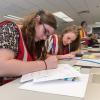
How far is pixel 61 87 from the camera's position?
835 millimetres

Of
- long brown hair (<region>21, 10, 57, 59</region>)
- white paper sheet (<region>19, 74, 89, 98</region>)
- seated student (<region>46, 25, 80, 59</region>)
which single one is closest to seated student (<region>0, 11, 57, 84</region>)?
long brown hair (<region>21, 10, 57, 59</region>)

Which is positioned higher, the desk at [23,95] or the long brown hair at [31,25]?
the long brown hair at [31,25]

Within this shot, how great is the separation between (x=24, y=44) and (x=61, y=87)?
45 centimetres

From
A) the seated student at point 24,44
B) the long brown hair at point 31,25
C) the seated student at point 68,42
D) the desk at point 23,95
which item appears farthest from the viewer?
the seated student at point 68,42

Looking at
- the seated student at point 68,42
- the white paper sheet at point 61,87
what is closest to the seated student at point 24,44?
the white paper sheet at point 61,87

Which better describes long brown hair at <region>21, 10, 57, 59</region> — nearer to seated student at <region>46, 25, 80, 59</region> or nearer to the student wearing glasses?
the student wearing glasses

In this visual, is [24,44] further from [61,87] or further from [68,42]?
[68,42]

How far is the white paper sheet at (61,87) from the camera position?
2.56 feet

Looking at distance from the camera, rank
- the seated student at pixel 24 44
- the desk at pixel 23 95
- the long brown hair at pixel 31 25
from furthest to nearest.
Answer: the long brown hair at pixel 31 25
the seated student at pixel 24 44
the desk at pixel 23 95

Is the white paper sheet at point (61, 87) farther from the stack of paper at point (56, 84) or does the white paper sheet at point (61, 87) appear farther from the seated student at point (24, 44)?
the seated student at point (24, 44)

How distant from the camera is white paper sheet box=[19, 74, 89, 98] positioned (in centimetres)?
78

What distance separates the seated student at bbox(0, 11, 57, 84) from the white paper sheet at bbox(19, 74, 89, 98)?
0.16m

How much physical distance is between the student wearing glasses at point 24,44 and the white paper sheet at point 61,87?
0.54 ft

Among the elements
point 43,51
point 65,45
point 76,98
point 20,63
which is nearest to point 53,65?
point 20,63
